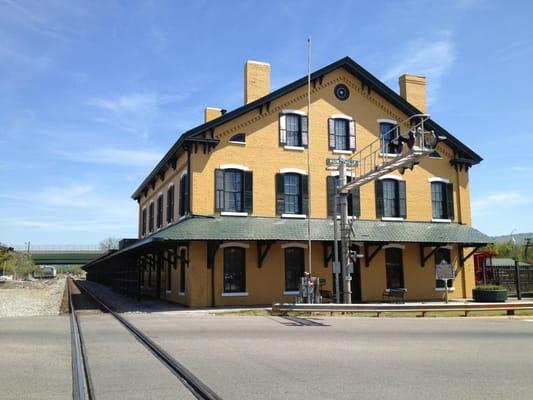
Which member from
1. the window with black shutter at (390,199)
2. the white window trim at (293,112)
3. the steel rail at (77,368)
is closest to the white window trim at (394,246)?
the window with black shutter at (390,199)

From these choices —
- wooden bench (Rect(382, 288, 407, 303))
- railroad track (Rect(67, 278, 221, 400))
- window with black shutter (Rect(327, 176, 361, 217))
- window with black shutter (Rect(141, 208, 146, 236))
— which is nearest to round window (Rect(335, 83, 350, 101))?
window with black shutter (Rect(327, 176, 361, 217))

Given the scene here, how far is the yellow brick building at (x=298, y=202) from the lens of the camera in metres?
22.7

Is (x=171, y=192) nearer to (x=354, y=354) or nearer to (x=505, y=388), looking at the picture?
(x=354, y=354)

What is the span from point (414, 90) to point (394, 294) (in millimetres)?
11248

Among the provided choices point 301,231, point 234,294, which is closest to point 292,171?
point 301,231

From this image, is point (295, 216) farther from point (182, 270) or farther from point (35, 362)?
point (35, 362)

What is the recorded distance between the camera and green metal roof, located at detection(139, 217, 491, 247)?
2128 centimetres

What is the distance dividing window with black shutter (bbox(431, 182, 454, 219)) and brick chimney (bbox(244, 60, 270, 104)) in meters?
9.71

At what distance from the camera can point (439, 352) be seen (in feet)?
35.4

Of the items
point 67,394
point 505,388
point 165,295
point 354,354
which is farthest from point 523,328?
point 165,295

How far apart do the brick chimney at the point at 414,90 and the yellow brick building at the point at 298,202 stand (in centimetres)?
7

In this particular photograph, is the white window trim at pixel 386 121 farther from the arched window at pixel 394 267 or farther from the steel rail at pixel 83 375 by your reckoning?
the steel rail at pixel 83 375

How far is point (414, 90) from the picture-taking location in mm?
29047

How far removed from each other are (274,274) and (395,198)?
7.43 metres
